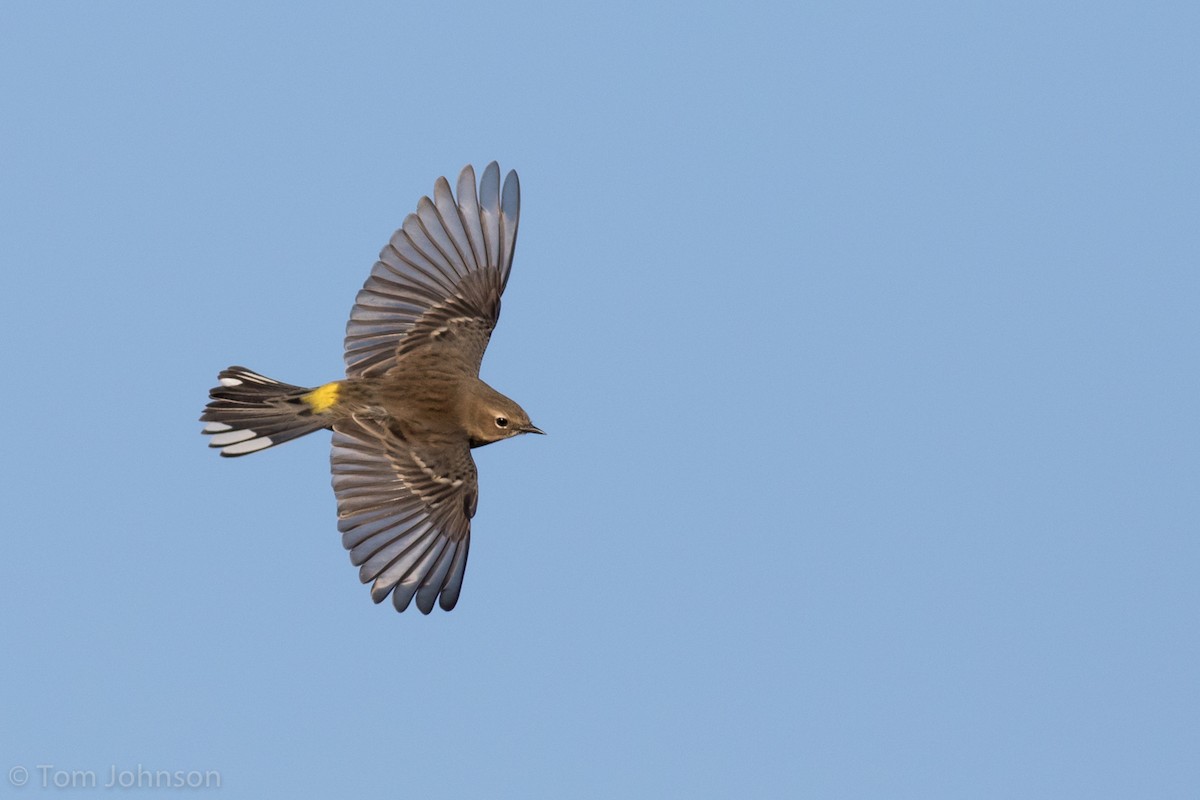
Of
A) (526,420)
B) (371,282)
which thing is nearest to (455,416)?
(526,420)

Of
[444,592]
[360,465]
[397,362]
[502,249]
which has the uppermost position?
[502,249]

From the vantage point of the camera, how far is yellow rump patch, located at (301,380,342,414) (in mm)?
12219

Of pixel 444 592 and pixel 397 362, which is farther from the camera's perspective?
pixel 397 362

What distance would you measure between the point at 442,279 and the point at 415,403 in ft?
4.09

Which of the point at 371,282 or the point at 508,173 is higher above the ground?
the point at 508,173

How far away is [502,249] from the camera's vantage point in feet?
43.0

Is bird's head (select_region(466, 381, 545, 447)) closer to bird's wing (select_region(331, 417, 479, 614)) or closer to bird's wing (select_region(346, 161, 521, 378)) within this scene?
bird's wing (select_region(331, 417, 479, 614))

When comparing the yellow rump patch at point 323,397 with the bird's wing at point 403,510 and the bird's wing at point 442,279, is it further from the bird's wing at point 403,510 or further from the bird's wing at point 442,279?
the bird's wing at point 442,279

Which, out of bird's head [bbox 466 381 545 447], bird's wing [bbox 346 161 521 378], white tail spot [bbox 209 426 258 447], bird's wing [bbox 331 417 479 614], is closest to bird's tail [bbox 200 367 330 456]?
white tail spot [bbox 209 426 258 447]

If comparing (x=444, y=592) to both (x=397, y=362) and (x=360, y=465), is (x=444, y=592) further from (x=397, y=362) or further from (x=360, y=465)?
(x=397, y=362)

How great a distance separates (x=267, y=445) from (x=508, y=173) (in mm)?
2960

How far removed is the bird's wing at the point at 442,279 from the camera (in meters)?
12.7

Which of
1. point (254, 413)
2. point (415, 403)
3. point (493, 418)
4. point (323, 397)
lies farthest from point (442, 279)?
point (254, 413)

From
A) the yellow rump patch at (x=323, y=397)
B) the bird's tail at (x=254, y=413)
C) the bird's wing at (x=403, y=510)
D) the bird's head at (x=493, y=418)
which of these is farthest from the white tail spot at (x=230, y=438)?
the bird's head at (x=493, y=418)
